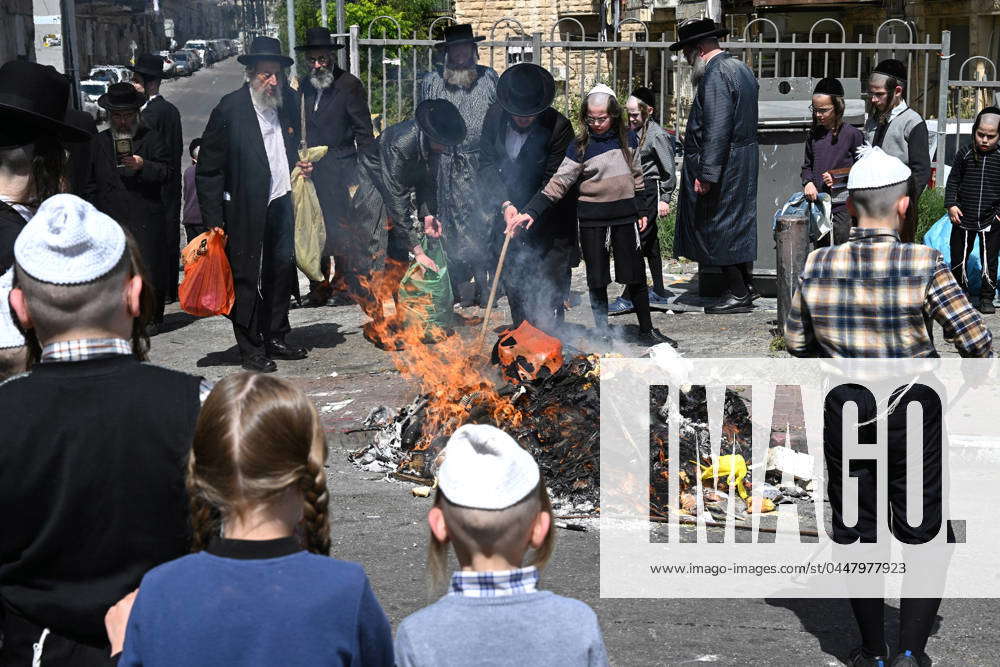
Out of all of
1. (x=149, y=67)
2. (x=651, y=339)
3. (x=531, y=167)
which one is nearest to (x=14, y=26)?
(x=149, y=67)

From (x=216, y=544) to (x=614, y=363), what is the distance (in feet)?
14.8

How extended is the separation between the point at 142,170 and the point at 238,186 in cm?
177

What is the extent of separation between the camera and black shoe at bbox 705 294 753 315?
400 inches

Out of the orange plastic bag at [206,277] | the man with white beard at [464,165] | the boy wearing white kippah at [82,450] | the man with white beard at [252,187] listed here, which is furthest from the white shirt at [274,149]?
the boy wearing white kippah at [82,450]

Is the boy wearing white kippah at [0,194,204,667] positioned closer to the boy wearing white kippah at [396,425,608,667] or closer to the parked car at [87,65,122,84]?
the boy wearing white kippah at [396,425,608,667]

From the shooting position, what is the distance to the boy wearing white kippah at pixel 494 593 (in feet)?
7.86

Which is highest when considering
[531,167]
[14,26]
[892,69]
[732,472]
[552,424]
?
[14,26]

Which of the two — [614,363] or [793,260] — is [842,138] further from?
[614,363]

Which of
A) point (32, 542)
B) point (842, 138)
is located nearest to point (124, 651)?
point (32, 542)

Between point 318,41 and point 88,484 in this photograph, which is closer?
point 88,484

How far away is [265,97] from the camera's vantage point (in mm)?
8461

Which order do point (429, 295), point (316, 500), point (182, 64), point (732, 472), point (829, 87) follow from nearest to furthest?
point (316, 500), point (732, 472), point (429, 295), point (829, 87), point (182, 64)

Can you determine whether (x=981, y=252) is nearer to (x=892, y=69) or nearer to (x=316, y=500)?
(x=892, y=69)

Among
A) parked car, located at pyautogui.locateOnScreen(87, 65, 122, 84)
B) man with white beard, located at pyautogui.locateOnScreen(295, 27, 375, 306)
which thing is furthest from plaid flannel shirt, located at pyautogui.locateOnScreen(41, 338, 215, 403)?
parked car, located at pyautogui.locateOnScreen(87, 65, 122, 84)
